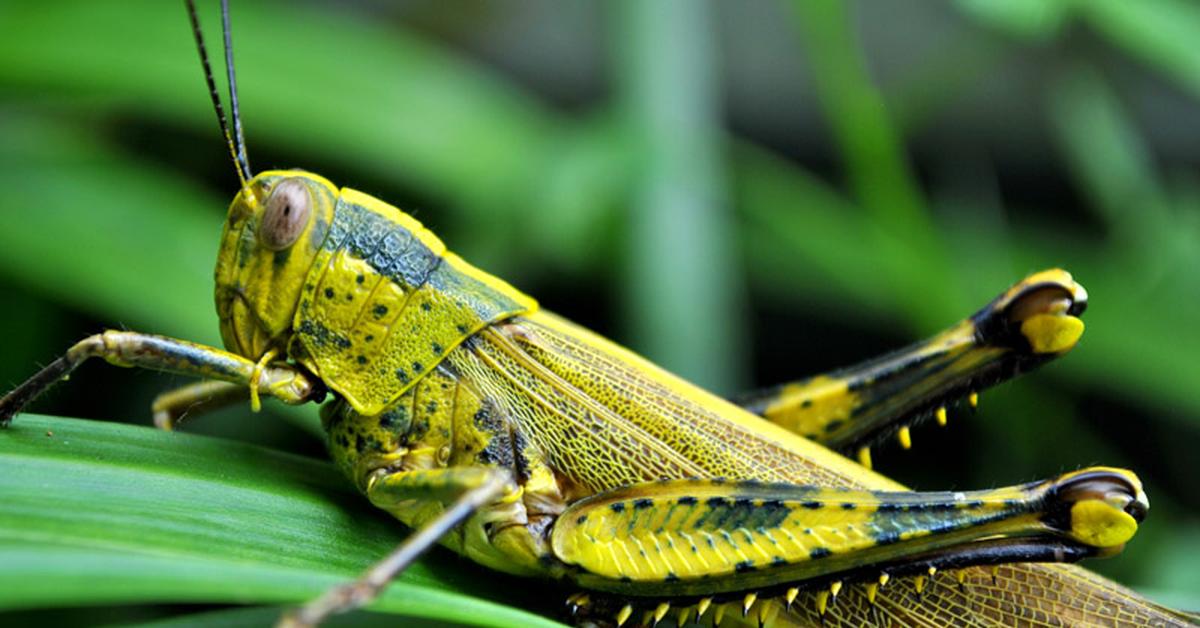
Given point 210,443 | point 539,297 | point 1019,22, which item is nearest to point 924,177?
point 539,297

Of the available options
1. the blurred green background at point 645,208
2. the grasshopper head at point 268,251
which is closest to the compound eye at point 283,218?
the grasshopper head at point 268,251

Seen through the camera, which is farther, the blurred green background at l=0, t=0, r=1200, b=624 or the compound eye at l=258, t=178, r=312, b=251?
the blurred green background at l=0, t=0, r=1200, b=624

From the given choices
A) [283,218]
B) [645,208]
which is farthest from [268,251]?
[645,208]

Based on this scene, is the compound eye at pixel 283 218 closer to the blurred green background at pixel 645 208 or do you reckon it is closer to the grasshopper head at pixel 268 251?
the grasshopper head at pixel 268 251

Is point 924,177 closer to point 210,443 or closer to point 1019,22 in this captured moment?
point 1019,22

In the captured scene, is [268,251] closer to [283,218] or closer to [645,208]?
[283,218]

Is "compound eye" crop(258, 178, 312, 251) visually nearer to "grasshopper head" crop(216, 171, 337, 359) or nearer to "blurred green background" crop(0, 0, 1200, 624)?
"grasshopper head" crop(216, 171, 337, 359)

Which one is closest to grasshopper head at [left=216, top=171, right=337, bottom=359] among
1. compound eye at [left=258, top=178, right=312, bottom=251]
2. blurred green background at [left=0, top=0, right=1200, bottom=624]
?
compound eye at [left=258, top=178, right=312, bottom=251]
